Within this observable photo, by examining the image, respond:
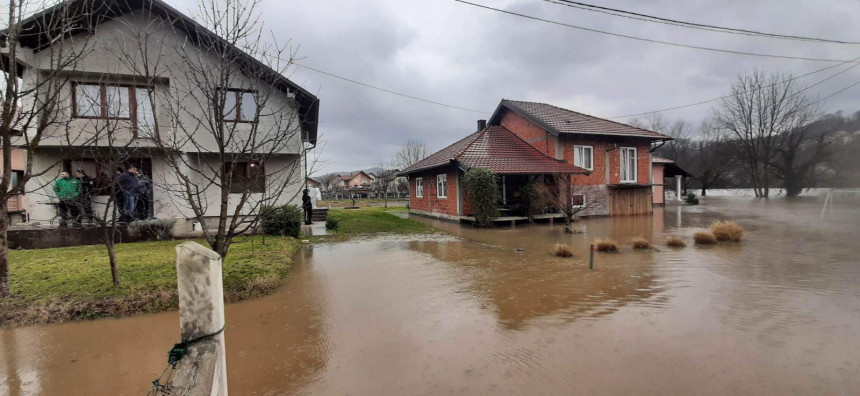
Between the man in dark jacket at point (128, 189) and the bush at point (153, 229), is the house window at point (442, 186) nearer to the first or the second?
the bush at point (153, 229)

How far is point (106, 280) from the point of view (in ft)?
20.7

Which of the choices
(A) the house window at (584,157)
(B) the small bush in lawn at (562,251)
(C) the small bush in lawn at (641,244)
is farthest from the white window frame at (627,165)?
(B) the small bush in lawn at (562,251)

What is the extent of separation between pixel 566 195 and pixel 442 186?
762 centimetres

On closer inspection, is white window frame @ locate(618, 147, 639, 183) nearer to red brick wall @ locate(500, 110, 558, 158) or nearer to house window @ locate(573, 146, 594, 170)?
house window @ locate(573, 146, 594, 170)

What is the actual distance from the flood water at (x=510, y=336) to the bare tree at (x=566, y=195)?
6.11 meters

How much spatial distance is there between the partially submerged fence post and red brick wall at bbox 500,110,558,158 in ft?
64.1

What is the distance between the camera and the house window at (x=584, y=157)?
65.2 feet

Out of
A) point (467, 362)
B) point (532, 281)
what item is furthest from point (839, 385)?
point (532, 281)

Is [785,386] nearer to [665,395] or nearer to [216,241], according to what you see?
[665,395]

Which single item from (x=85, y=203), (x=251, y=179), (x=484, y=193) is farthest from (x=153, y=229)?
(x=484, y=193)

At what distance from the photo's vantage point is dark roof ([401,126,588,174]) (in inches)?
680

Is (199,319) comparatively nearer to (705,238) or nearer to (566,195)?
(705,238)

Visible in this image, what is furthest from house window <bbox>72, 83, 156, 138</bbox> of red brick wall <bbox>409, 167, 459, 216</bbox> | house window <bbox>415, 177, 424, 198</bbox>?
house window <bbox>415, 177, 424, 198</bbox>

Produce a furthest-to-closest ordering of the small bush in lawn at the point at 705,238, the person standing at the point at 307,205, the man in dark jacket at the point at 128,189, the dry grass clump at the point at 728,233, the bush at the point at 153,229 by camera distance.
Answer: the person standing at the point at 307,205
the dry grass clump at the point at 728,233
the small bush in lawn at the point at 705,238
the bush at the point at 153,229
the man in dark jacket at the point at 128,189
